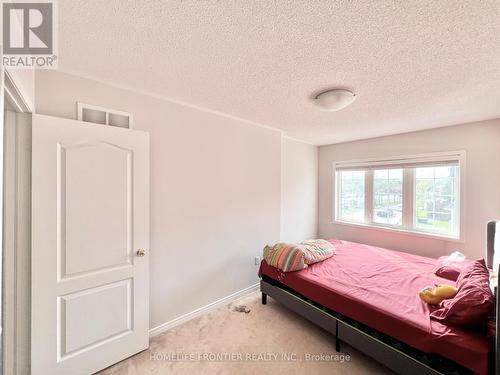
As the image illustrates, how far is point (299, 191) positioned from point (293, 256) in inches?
72.2

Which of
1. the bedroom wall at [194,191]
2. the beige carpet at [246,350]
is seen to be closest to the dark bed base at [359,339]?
the beige carpet at [246,350]

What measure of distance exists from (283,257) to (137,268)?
1483mm

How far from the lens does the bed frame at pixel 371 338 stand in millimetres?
1360

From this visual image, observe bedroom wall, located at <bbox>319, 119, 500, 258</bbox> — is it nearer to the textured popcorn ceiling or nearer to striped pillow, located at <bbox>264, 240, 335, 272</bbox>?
the textured popcorn ceiling

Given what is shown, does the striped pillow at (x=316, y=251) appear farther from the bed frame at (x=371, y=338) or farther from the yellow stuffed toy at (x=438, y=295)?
the yellow stuffed toy at (x=438, y=295)

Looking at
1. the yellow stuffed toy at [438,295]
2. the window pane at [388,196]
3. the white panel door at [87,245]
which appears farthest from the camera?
the window pane at [388,196]

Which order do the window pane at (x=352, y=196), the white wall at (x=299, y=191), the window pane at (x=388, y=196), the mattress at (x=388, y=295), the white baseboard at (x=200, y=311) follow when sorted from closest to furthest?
the mattress at (x=388, y=295) → the white baseboard at (x=200, y=311) → the window pane at (x=388, y=196) → the white wall at (x=299, y=191) → the window pane at (x=352, y=196)

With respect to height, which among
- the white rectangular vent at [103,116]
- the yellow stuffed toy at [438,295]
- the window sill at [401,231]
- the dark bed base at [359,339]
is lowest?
the dark bed base at [359,339]

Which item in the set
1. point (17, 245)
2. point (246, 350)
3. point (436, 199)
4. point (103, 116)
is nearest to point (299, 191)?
point (436, 199)

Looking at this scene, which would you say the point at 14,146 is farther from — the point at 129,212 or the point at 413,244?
the point at 413,244

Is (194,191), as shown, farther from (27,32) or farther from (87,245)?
(27,32)

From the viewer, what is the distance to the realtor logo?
1083 millimetres

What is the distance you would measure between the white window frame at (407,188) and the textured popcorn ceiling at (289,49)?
0.88 m

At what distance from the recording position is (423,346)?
1.43 m
